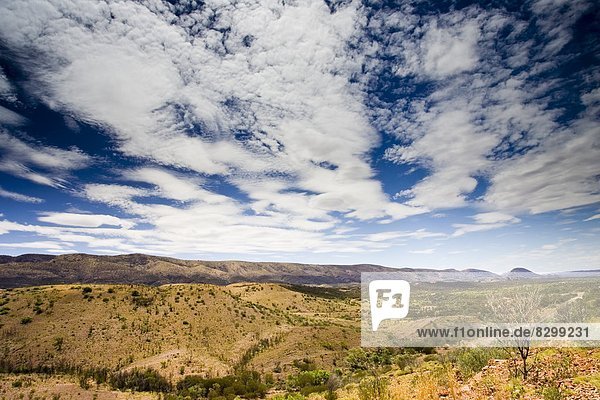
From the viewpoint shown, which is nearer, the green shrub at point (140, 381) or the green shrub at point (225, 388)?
the green shrub at point (225, 388)

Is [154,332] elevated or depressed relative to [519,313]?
depressed

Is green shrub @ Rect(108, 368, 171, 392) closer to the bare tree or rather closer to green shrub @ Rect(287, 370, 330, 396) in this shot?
green shrub @ Rect(287, 370, 330, 396)

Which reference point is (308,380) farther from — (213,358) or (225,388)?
(213,358)

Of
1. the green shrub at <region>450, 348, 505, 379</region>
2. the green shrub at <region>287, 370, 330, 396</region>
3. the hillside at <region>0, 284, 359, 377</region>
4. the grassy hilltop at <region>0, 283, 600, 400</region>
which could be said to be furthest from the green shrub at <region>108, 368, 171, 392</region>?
the green shrub at <region>450, 348, 505, 379</region>

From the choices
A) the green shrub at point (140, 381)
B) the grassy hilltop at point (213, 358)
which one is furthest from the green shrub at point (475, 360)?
the green shrub at point (140, 381)

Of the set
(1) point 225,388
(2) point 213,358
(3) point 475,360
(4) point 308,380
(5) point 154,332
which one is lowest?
(2) point 213,358

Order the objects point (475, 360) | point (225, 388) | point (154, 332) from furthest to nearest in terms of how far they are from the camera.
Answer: point (154, 332) < point (225, 388) < point (475, 360)

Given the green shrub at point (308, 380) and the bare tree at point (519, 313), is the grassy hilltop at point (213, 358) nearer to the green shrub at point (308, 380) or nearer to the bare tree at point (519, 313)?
the green shrub at point (308, 380)

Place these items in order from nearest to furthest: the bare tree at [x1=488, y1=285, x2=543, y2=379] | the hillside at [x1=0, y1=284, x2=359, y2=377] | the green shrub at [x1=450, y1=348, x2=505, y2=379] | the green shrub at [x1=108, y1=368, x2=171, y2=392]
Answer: the bare tree at [x1=488, y1=285, x2=543, y2=379] < the green shrub at [x1=450, y1=348, x2=505, y2=379] < the green shrub at [x1=108, y1=368, x2=171, y2=392] < the hillside at [x1=0, y1=284, x2=359, y2=377]

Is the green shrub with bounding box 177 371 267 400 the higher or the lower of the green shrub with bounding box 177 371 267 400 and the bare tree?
the lower

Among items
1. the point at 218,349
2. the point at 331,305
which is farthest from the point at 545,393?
the point at 331,305

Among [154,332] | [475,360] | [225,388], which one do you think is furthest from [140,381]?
[475,360]

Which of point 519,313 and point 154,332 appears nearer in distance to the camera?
point 519,313

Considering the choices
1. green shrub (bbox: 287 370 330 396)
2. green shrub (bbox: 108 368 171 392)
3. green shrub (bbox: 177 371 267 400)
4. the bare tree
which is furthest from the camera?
green shrub (bbox: 108 368 171 392)
